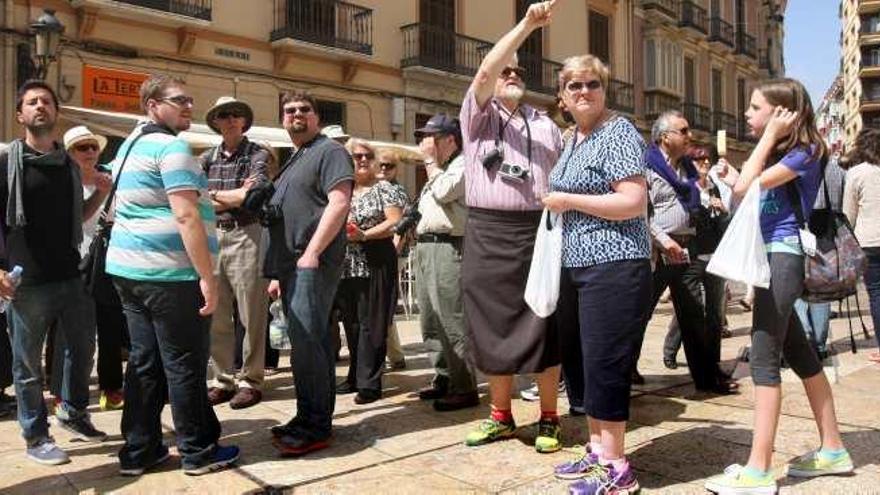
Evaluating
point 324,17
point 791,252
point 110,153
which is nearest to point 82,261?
point 791,252

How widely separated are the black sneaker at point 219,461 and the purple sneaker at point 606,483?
1.55 m

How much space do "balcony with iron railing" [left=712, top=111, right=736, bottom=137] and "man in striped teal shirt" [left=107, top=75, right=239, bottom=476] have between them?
28631 mm

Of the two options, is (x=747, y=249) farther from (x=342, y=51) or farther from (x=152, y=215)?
(x=342, y=51)

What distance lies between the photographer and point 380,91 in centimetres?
1623

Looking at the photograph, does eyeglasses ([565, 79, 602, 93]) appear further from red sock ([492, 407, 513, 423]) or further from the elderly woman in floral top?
the elderly woman in floral top

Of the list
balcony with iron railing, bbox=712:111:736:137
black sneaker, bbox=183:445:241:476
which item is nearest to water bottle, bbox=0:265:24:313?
black sneaker, bbox=183:445:241:476

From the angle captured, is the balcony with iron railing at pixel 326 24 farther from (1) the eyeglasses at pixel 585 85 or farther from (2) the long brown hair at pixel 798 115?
(2) the long brown hair at pixel 798 115

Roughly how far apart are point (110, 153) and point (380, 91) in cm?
618

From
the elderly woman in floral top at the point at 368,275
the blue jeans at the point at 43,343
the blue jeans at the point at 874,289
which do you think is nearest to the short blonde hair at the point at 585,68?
the elderly woman in floral top at the point at 368,275

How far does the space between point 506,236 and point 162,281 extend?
1.57 metres

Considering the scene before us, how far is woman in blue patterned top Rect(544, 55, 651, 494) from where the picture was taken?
3041mm

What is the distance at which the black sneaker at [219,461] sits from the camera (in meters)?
3.43

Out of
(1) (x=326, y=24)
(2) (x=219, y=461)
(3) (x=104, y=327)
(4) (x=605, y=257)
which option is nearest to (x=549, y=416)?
(4) (x=605, y=257)

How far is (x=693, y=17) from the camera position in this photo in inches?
1081
